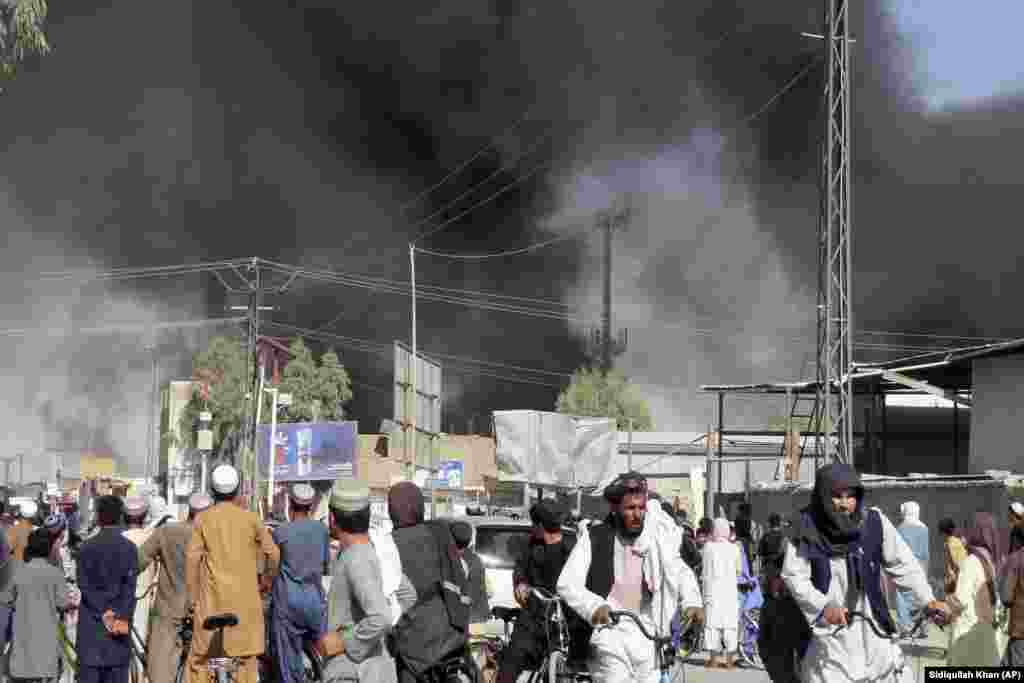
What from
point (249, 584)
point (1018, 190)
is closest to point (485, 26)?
point (1018, 190)

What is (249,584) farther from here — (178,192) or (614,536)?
(178,192)

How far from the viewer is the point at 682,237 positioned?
55562 millimetres

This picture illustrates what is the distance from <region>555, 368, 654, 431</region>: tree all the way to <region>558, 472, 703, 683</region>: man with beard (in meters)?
46.9

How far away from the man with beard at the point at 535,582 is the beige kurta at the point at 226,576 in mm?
1421

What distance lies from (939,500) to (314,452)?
73.9 feet

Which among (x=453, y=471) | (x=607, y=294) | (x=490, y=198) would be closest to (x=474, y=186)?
(x=490, y=198)

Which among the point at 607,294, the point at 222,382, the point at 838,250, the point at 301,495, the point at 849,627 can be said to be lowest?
the point at 849,627

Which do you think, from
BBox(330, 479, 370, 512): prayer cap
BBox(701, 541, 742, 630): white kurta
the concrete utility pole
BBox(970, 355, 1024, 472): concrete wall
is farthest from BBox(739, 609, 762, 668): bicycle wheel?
the concrete utility pole

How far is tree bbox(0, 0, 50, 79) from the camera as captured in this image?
1363 cm

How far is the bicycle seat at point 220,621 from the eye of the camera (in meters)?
7.99

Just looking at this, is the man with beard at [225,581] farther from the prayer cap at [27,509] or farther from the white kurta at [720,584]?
the white kurta at [720,584]

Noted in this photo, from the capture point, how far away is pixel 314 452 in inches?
1554

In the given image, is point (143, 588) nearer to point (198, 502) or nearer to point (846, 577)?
point (198, 502)

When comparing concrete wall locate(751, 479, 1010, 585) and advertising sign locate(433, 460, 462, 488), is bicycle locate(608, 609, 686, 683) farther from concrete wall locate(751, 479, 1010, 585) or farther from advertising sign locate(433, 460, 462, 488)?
advertising sign locate(433, 460, 462, 488)
